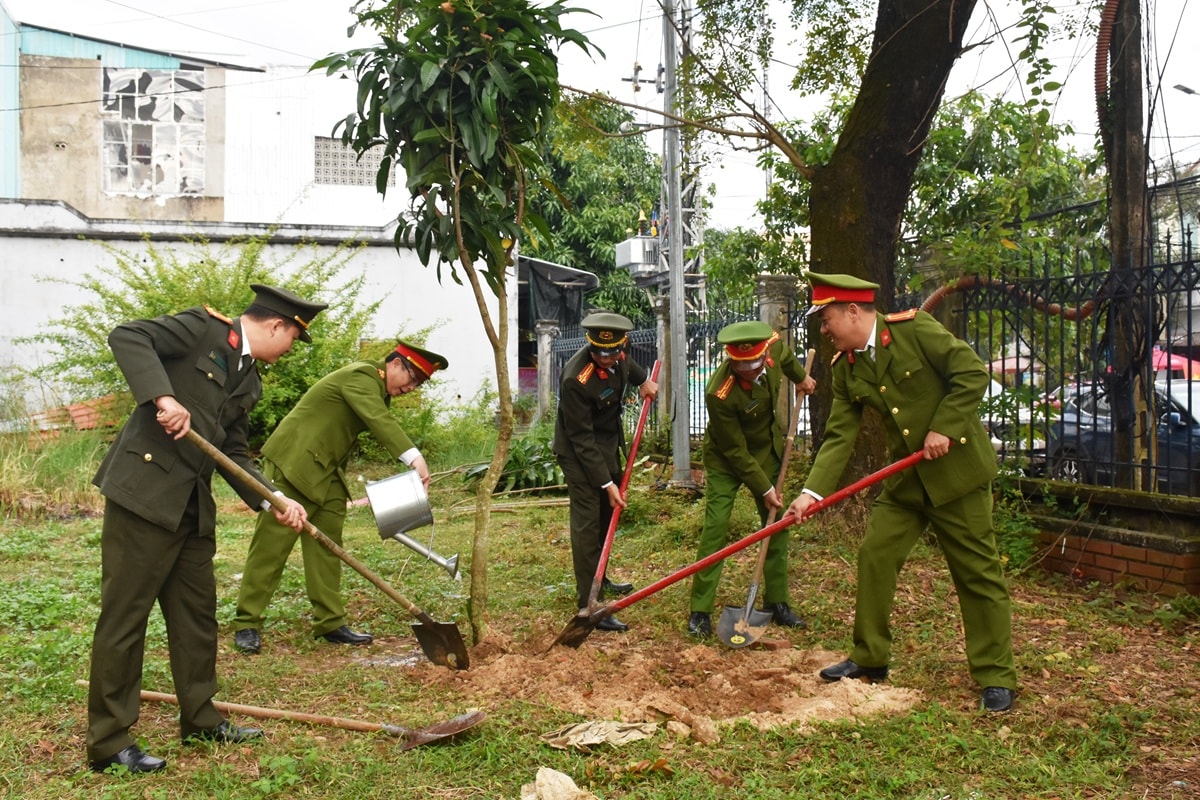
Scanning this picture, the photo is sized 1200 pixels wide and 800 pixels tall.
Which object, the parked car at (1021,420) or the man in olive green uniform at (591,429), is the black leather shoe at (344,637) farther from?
the parked car at (1021,420)

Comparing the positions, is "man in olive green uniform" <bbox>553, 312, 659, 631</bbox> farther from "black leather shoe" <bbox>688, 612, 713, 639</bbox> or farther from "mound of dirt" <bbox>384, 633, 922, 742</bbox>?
"mound of dirt" <bbox>384, 633, 922, 742</bbox>

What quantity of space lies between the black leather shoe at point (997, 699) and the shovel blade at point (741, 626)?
1.33 metres

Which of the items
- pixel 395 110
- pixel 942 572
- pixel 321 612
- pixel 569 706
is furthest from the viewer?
pixel 942 572

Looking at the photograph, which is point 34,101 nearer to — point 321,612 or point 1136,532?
point 321,612

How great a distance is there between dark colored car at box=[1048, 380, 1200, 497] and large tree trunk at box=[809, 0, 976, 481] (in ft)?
3.93

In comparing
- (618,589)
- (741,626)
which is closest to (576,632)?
(741,626)

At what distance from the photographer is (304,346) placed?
45.8ft

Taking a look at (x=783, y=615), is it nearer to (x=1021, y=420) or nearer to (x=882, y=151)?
(x=1021, y=420)

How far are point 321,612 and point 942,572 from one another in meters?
3.98

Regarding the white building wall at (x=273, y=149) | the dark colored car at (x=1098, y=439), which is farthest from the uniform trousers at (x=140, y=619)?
the white building wall at (x=273, y=149)

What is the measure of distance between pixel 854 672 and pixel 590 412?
2.14 metres

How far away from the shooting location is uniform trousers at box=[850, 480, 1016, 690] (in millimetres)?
4648

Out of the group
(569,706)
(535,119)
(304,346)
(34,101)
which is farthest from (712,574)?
(34,101)

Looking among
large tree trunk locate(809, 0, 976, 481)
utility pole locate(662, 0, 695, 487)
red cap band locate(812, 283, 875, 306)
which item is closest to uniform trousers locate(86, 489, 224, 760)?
red cap band locate(812, 283, 875, 306)
